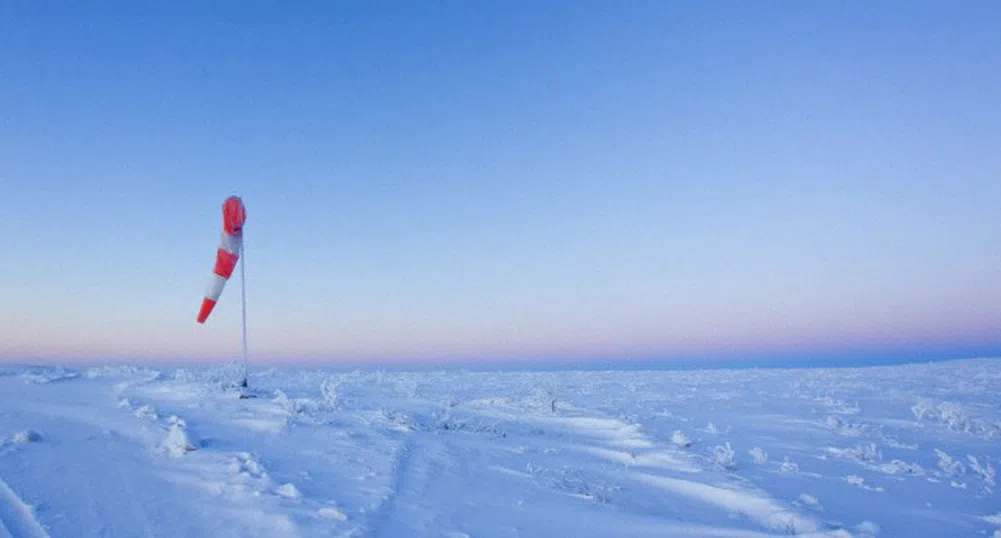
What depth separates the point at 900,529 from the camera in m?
5.67

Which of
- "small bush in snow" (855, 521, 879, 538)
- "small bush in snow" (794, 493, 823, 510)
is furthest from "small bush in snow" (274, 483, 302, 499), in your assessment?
"small bush in snow" (794, 493, 823, 510)

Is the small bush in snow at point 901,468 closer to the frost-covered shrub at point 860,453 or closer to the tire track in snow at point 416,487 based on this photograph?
the frost-covered shrub at point 860,453

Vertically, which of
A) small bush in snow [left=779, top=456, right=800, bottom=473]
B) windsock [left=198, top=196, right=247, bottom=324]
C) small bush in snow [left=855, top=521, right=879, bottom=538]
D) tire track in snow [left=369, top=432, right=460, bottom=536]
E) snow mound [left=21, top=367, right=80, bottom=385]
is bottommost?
small bush in snow [left=855, top=521, right=879, bottom=538]

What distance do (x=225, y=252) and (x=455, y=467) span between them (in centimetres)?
652

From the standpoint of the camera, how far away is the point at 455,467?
6.68 metres

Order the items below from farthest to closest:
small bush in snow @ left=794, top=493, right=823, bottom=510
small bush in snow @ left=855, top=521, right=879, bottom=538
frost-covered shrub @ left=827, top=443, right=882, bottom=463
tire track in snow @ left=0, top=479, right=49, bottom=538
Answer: frost-covered shrub @ left=827, top=443, right=882, bottom=463 < small bush in snow @ left=794, top=493, right=823, bottom=510 < small bush in snow @ left=855, top=521, right=879, bottom=538 < tire track in snow @ left=0, top=479, right=49, bottom=538

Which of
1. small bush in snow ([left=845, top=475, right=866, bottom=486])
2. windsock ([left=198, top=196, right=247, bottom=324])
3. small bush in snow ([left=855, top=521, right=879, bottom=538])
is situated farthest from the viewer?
windsock ([left=198, top=196, right=247, bottom=324])

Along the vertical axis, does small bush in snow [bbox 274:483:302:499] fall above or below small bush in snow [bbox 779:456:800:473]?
above

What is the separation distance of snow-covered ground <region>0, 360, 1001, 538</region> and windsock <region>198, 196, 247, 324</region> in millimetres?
1677

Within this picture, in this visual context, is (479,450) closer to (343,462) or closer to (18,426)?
(343,462)

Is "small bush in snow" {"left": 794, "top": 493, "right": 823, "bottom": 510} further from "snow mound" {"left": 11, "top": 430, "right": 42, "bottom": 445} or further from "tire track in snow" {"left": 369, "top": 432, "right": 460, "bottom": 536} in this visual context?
"snow mound" {"left": 11, "top": 430, "right": 42, "bottom": 445}

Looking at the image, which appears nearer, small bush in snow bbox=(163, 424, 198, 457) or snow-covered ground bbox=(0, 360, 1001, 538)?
snow-covered ground bbox=(0, 360, 1001, 538)

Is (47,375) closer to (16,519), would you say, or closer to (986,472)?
(16,519)

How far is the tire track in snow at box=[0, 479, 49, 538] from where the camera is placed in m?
3.90
